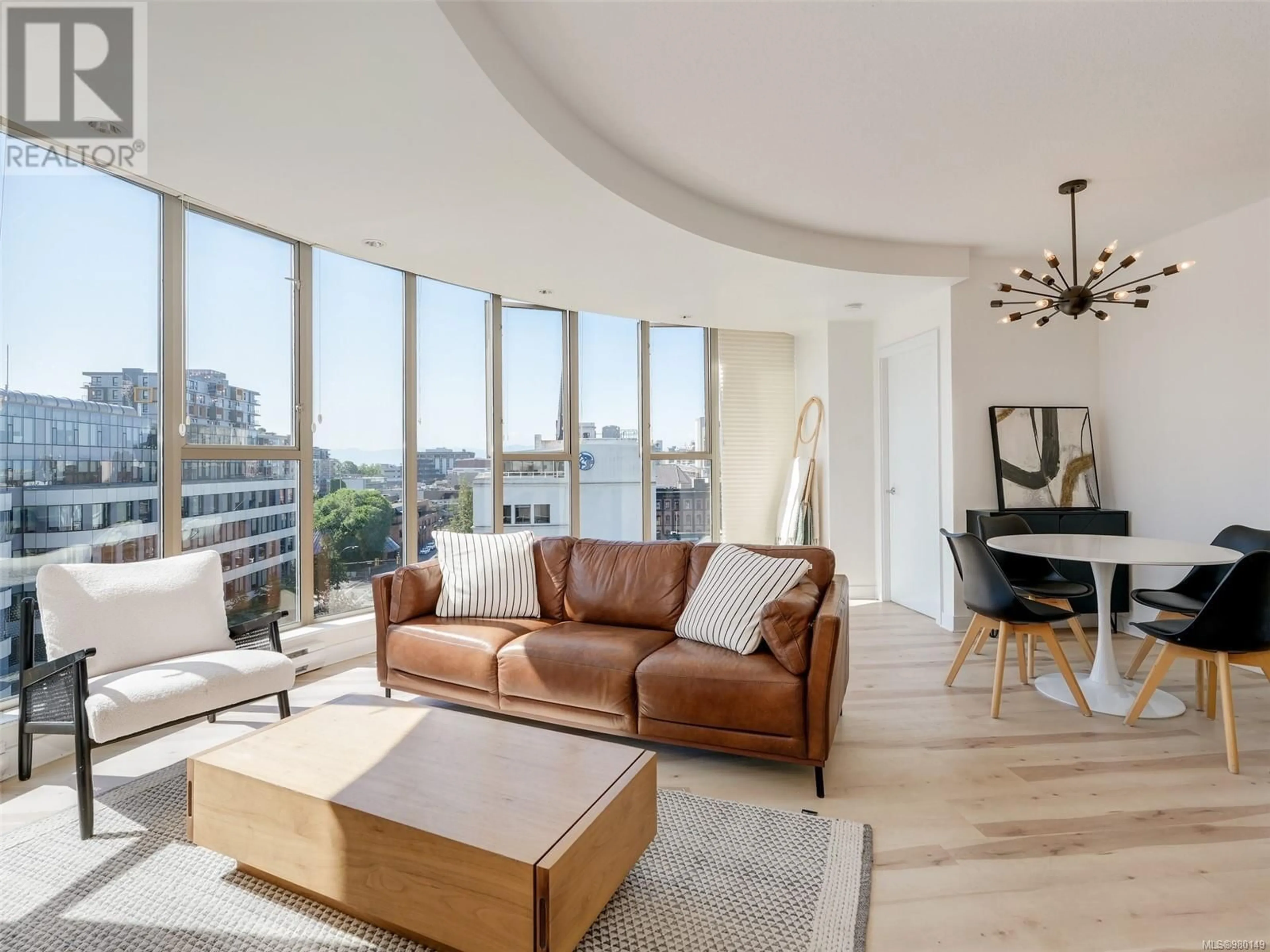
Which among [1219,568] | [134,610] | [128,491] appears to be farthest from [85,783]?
[1219,568]

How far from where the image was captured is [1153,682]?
2885 millimetres

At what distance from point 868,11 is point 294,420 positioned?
3569 millimetres

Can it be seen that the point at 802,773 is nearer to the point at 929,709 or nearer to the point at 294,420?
the point at 929,709

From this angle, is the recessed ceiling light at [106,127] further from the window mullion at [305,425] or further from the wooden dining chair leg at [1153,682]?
the wooden dining chair leg at [1153,682]

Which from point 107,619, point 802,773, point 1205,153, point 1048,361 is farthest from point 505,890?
point 1048,361

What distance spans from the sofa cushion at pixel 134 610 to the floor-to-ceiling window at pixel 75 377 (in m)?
0.25

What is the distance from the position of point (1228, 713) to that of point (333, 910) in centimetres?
335

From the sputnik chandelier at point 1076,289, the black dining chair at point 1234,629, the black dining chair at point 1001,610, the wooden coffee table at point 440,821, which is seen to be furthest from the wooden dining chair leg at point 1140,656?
the wooden coffee table at point 440,821

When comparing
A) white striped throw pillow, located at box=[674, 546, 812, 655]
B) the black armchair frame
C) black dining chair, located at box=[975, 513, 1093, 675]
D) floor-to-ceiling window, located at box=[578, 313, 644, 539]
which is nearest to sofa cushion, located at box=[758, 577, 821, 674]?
white striped throw pillow, located at box=[674, 546, 812, 655]

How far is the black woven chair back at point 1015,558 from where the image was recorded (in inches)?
155

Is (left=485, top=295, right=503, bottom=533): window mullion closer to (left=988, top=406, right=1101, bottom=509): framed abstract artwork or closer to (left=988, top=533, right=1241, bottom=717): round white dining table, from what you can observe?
(left=988, top=533, right=1241, bottom=717): round white dining table

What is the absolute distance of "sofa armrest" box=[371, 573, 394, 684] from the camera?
325 centimetres

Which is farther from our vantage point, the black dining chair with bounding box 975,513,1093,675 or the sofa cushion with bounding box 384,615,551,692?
the black dining chair with bounding box 975,513,1093,675

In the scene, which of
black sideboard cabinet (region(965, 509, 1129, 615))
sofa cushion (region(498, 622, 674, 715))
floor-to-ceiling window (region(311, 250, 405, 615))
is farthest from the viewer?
black sideboard cabinet (region(965, 509, 1129, 615))
